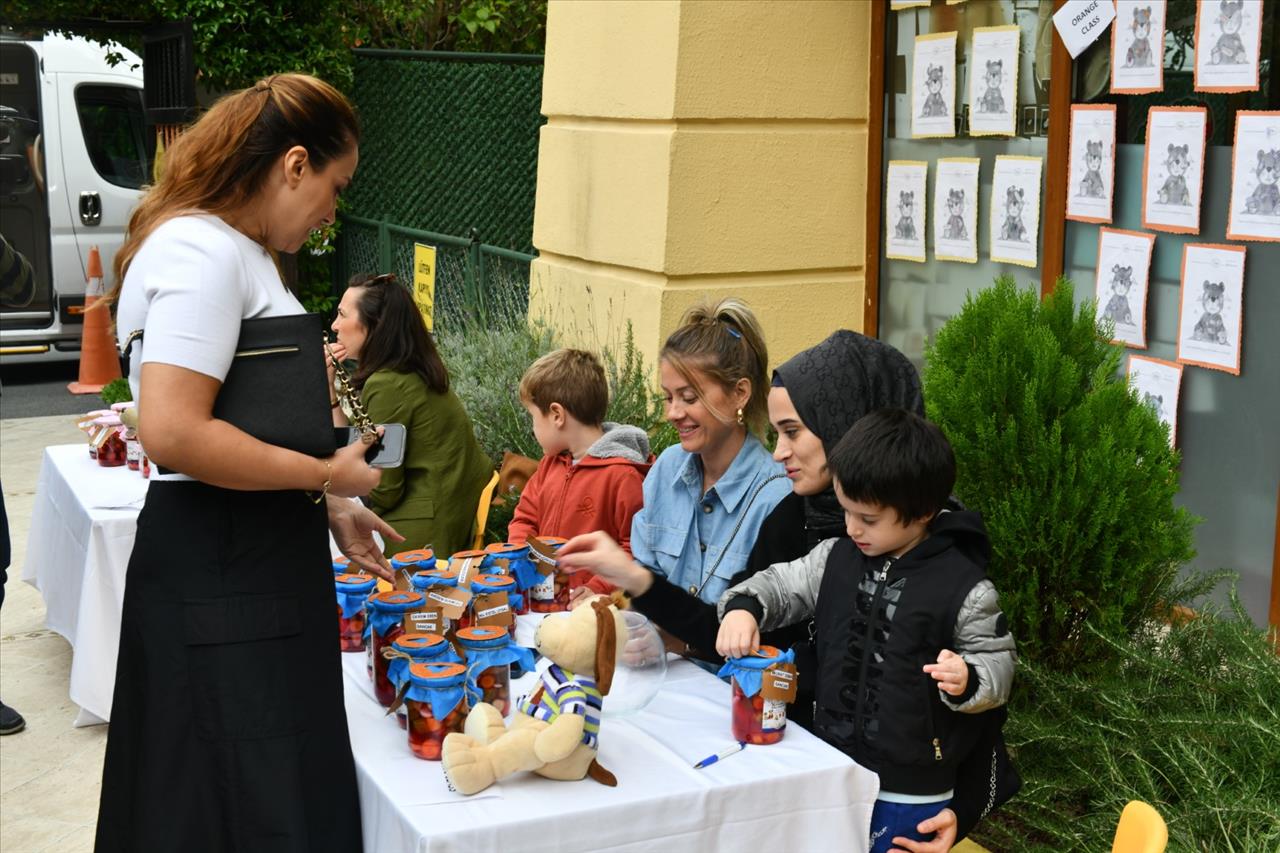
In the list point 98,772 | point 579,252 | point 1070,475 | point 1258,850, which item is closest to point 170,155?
point 1070,475

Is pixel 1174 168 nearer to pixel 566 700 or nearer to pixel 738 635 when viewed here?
pixel 738 635

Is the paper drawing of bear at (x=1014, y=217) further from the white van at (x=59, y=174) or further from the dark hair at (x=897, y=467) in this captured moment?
the white van at (x=59, y=174)

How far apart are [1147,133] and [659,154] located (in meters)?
2.25

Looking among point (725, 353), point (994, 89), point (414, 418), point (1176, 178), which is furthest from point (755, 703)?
point (994, 89)

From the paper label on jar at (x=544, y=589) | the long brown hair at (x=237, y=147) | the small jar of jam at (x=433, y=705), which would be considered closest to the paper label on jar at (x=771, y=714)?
the small jar of jam at (x=433, y=705)

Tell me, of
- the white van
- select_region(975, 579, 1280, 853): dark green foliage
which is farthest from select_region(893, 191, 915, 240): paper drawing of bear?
the white van

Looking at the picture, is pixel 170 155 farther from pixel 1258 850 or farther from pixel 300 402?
pixel 1258 850

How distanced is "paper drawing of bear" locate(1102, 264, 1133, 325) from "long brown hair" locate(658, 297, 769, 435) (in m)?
2.30

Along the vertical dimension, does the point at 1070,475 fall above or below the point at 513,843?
above

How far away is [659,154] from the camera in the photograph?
668 centimetres

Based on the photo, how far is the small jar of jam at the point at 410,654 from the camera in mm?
2621

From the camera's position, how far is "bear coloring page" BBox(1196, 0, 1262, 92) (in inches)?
189

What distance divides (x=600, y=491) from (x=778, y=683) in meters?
1.63

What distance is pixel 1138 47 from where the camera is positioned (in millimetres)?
5273
